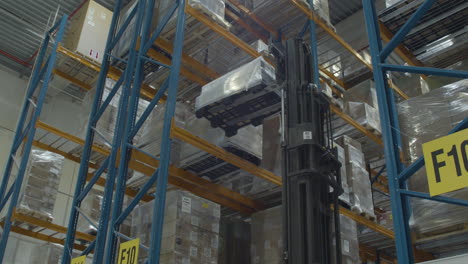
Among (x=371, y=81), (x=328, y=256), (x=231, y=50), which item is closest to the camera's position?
(x=328, y=256)

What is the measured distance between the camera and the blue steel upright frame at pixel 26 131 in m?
8.28

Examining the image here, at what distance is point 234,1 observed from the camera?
802 centimetres

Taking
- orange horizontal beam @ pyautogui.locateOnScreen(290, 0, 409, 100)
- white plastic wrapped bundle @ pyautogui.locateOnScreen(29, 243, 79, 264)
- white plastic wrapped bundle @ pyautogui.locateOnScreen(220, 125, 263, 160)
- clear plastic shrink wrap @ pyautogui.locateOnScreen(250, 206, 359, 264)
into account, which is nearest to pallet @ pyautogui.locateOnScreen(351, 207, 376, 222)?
clear plastic shrink wrap @ pyautogui.locateOnScreen(250, 206, 359, 264)

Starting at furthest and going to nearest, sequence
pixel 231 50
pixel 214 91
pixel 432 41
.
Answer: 1. pixel 231 50
2. pixel 432 41
3. pixel 214 91

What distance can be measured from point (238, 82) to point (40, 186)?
176 inches

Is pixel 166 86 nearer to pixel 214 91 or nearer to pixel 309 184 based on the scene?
pixel 214 91

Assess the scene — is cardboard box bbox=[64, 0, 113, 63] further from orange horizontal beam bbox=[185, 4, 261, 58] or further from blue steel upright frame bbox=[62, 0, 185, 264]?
orange horizontal beam bbox=[185, 4, 261, 58]

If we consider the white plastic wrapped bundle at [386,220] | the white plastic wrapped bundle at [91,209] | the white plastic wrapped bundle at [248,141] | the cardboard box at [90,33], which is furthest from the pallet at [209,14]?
the white plastic wrapped bundle at [386,220]

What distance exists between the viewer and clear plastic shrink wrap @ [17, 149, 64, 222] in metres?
8.41

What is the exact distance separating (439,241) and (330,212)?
3.96ft

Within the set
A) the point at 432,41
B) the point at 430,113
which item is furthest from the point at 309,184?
the point at 432,41

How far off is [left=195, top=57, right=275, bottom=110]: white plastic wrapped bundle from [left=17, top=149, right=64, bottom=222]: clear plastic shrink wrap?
12.4 ft

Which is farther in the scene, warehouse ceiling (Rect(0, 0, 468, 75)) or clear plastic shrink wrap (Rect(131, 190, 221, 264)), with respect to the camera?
warehouse ceiling (Rect(0, 0, 468, 75))

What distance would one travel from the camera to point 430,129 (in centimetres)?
556
